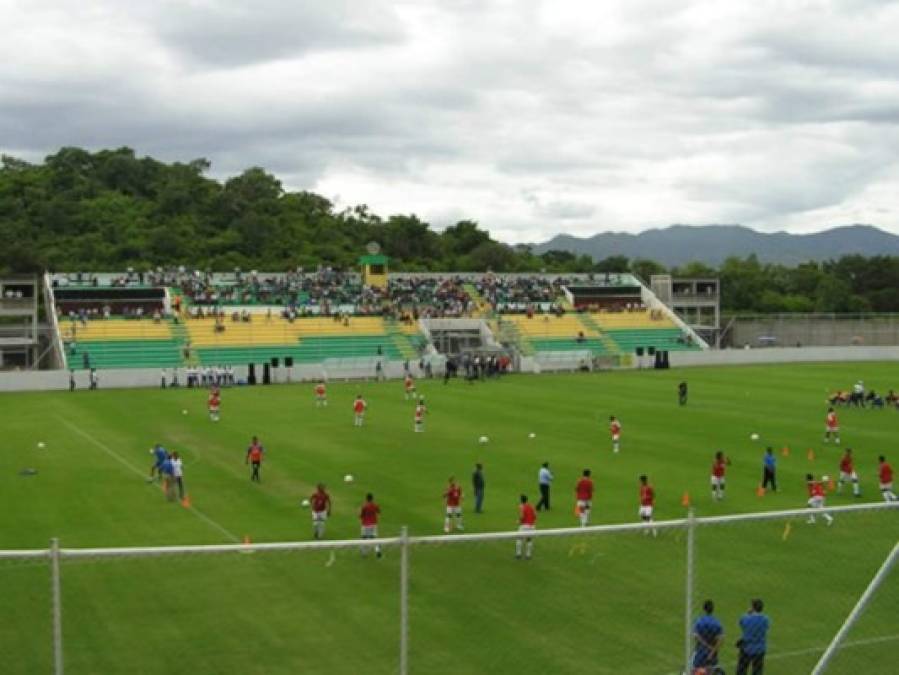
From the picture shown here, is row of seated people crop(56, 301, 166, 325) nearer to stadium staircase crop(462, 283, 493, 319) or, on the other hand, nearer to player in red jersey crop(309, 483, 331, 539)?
stadium staircase crop(462, 283, 493, 319)

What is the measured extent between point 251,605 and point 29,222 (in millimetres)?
106066

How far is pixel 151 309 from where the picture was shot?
3260 inches

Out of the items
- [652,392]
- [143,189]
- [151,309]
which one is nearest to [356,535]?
[652,392]

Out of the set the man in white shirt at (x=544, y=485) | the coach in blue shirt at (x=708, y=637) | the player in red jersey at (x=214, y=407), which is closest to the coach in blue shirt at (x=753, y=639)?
the coach in blue shirt at (x=708, y=637)

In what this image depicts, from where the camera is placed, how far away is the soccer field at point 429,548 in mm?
15156

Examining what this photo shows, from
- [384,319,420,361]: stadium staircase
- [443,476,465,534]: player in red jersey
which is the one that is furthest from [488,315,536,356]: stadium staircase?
[443,476,465,534]: player in red jersey

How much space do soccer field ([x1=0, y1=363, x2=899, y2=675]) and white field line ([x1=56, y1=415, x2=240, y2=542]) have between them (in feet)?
0.34

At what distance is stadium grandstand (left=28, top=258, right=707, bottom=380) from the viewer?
74.9 m

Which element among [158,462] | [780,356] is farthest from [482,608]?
[780,356]

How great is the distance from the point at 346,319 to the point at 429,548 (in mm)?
62576

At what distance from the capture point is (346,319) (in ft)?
272

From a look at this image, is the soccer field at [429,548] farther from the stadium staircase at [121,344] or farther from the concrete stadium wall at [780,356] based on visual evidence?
the concrete stadium wall at [780,356]

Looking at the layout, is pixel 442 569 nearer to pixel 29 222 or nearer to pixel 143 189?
pixel 29 222

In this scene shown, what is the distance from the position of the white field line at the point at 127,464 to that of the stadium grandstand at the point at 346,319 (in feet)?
80.2
